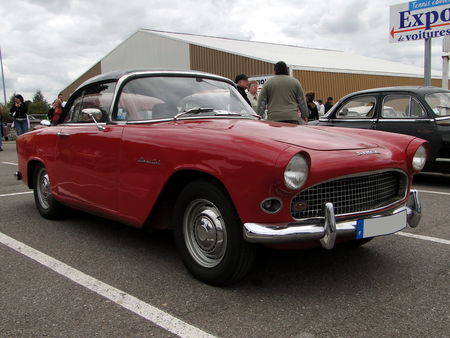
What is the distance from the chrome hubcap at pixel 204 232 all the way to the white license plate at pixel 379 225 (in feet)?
2.71

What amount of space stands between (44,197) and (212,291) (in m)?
2.74

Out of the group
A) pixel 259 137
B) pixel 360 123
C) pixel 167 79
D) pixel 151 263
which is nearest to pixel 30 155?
pixel 167 79

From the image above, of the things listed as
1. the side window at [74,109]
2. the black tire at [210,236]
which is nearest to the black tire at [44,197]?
the side window at [74,109]

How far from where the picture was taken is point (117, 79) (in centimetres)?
390

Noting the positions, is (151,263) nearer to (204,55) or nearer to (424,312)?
(424,312)

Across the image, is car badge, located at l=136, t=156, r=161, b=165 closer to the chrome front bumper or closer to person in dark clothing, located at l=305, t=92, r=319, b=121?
the chrome front bumper

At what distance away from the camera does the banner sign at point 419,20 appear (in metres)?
12.1

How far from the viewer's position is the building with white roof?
→ 22.2m

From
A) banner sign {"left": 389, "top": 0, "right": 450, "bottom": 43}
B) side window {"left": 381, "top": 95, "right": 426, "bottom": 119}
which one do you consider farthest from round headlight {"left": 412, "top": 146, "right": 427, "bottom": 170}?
banner sign {"left": 389, "top": 0, "right": 450, "bottom": 43}

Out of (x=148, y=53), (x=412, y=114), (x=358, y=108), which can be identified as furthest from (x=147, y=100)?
(x=148, y=53)

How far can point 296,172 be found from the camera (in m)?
2.54

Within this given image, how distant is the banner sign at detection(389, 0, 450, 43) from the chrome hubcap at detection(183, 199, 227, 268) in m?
11.7

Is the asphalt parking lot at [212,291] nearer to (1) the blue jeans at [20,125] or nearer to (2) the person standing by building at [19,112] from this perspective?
(2) the person standing by building at [19,112]

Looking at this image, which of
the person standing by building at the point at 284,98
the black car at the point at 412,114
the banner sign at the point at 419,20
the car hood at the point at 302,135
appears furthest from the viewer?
the banner sign at the point at 419,20
